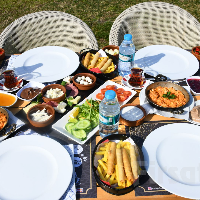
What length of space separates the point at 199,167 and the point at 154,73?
1.34m

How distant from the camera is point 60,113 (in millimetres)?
2367

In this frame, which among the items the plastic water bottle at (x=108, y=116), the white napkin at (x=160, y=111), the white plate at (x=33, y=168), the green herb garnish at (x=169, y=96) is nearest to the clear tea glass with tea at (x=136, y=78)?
the white napkin at (x=160, y=111)

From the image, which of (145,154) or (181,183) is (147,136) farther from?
(181,183)

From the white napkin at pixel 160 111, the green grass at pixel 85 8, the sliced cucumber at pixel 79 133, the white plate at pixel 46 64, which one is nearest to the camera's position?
the sliced cucumber at pixel 79 133

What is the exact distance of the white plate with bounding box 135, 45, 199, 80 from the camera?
2.87 m

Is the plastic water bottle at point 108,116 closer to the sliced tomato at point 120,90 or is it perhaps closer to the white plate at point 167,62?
the sliced tomato at point 120,90

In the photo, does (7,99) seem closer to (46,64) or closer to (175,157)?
(46,64)

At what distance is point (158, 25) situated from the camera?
4.29m

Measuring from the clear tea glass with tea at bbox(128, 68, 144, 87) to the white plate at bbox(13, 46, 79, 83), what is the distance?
74 cm

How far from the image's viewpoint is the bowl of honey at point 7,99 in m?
2.44

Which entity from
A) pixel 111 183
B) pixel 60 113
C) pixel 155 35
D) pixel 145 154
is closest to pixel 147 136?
pixel 145 154

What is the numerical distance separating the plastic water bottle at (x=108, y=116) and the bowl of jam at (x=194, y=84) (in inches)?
40.9


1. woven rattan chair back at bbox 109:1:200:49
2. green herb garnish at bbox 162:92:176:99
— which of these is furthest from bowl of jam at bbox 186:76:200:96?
woven rattan chair back at bbox 109:1:200:49

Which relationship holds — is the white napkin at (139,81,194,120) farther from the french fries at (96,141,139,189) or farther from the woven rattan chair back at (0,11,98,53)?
the woven rattan chair back at (0,11,98,53)
